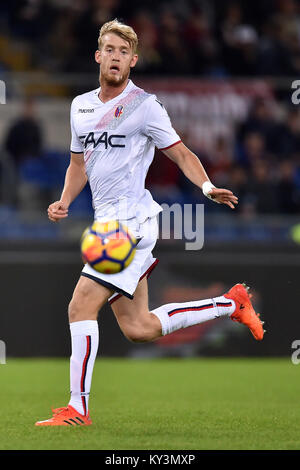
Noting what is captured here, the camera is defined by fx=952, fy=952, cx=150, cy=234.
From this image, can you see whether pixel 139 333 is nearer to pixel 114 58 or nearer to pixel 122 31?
pixel 114 58

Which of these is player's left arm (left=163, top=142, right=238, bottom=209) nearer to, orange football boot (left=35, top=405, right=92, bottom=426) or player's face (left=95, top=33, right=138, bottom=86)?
player's face (left=95, top=33, right=138, bottom=86)

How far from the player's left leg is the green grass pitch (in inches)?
22.5

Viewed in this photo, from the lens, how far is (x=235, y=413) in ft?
21.2

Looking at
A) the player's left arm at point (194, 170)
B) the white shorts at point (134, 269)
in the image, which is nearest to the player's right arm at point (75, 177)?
the white shorts at point (134, 269)

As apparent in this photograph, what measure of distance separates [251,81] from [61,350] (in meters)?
3.89

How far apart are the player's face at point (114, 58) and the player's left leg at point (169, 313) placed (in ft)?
4.17

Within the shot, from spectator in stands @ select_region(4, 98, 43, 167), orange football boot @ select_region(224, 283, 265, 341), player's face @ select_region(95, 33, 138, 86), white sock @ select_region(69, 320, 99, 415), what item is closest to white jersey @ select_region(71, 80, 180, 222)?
player's face @ select_region(95, 33, 138, 86)

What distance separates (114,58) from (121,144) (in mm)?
524

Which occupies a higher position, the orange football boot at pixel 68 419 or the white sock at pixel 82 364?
the white sock at pixel 82 364

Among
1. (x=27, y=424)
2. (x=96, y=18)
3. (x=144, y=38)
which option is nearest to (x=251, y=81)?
(x=144, y=38)

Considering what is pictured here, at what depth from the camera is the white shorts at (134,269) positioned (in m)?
5.66

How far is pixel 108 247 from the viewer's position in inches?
211

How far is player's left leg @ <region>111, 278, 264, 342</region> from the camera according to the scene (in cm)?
598

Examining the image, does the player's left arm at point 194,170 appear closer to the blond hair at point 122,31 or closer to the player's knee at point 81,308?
the blond hair at point 122,31
